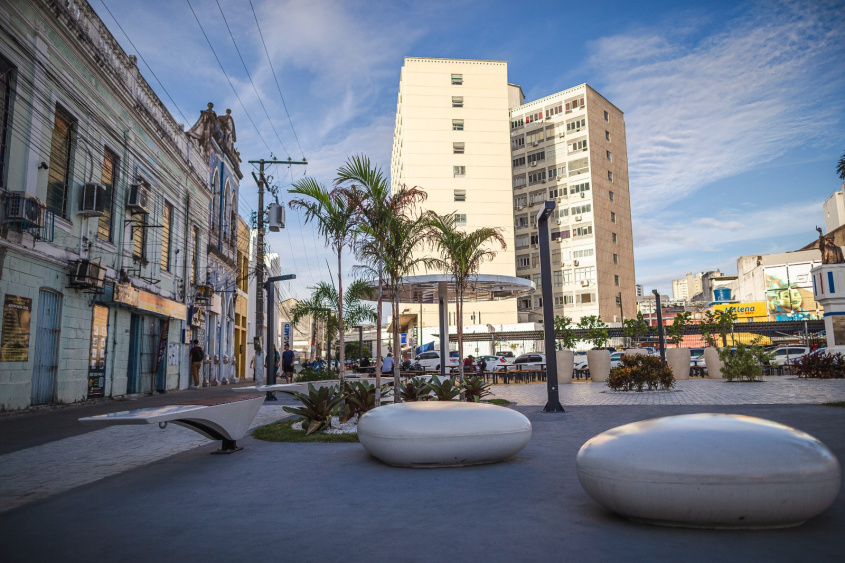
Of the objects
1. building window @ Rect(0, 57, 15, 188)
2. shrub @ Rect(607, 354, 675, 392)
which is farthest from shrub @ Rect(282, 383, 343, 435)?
shrub @ Rect(607, 354, 675, 392)

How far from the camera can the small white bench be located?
5.60 metres

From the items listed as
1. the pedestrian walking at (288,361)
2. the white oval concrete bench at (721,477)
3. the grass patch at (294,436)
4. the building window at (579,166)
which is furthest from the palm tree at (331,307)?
the building window at (579,166)

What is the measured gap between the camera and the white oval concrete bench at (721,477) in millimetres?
3598

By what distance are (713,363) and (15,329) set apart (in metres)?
27.5

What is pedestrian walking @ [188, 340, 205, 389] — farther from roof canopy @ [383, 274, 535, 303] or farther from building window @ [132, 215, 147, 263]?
roof canopy @ [383, 274, 535, 303]

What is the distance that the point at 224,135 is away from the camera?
32.1m

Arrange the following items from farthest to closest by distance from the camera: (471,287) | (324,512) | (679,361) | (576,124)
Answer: (576,124) → (679,361) → (471,287) → (324,512)

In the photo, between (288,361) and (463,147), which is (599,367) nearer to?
(288,361)

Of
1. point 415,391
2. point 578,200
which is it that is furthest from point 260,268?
point 578,200

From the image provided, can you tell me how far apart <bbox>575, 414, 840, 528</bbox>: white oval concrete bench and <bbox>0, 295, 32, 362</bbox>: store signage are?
1291 cm

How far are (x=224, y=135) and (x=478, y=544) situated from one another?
32202 mm

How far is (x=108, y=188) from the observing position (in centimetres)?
1731

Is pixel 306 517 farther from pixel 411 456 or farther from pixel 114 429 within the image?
pixel 114 429

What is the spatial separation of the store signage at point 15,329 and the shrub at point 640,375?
16234 mm
